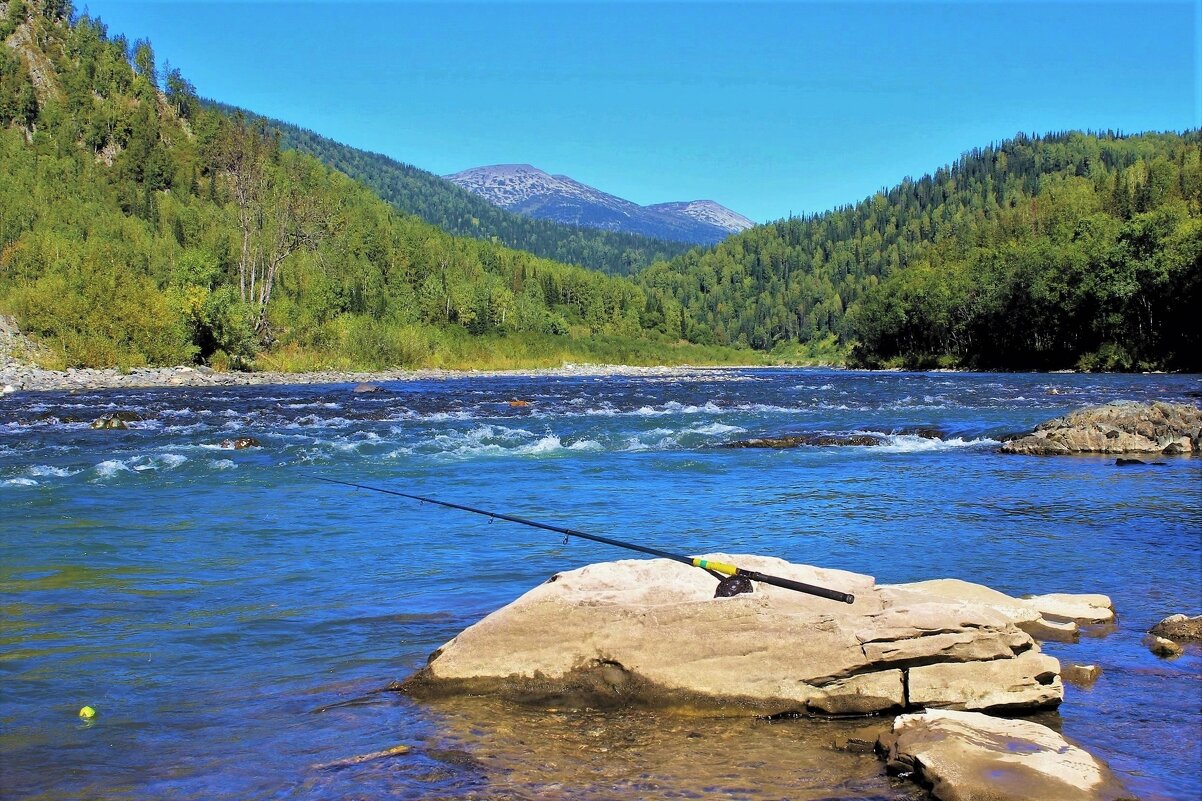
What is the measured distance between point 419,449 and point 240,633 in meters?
13.3

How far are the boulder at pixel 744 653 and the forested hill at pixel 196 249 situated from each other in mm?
50857

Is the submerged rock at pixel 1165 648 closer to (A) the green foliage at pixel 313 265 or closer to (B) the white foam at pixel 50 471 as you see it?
(B) the white foam at pixel 50 471

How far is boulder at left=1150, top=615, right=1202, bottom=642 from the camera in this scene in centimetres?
617

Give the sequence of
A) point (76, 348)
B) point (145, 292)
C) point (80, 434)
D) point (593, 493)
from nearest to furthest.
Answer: point (593, 493) → point (80, 434) → point (76, 348) → point (145, 292)

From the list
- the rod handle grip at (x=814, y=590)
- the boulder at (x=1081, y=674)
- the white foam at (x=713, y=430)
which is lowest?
the boulder at (x=1081, y=674)

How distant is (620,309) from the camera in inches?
6432

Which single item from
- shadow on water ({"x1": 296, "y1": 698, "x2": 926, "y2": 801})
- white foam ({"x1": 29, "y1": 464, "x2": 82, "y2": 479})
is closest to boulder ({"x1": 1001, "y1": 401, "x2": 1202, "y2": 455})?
shadow on water ({"x1": 296, "y1": 698, "x2": 926, "y2": 801})

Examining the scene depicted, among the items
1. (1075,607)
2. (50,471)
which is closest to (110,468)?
(50,471)

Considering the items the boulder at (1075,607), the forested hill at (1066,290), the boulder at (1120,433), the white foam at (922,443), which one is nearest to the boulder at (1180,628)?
the boulder at (1075,607)

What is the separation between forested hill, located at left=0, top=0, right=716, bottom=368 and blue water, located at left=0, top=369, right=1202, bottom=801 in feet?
115

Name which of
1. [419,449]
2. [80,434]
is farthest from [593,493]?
[80,434]

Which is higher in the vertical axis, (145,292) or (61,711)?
(145,292)

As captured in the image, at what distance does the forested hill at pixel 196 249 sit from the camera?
5375cm

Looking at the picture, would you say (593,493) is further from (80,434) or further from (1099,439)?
(80,434)
